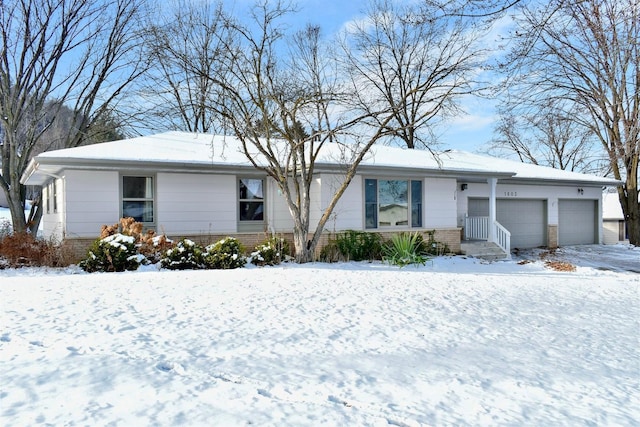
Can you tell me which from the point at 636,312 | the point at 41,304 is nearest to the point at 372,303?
the point at 636,312

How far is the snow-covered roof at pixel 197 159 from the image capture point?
38.8ft

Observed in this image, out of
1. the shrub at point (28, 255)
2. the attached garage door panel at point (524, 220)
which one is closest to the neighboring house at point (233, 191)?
the attached garage door panel at point (524, 220)

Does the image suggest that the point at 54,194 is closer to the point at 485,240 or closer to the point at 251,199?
the point at 251,199

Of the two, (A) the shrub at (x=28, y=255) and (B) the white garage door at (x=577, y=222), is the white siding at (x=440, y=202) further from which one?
(A) the shrub at (x=28, y=255)

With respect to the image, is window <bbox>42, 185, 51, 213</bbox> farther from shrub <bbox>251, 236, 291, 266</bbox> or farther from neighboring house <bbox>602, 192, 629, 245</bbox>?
neighboring house <bbox>602, 192, 629, 245</bbox>

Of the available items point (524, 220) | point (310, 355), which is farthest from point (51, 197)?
point (524, 220)

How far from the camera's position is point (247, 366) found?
165 inches

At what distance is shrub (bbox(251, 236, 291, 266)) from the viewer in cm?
1205

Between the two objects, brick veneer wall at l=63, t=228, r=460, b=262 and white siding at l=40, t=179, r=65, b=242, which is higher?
white siding at l=40, t=179, r=65, b=242

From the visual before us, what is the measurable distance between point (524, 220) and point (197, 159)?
43.8 ft

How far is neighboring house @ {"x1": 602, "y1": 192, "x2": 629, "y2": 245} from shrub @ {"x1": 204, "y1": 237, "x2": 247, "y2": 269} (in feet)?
73.8

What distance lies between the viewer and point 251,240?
1397cm

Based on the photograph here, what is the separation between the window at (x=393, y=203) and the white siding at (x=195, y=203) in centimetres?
419

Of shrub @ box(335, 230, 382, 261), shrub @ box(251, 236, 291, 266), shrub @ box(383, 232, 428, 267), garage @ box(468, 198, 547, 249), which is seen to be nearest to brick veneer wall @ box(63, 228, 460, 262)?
shrub @ box(335, 230, 382, 261)
